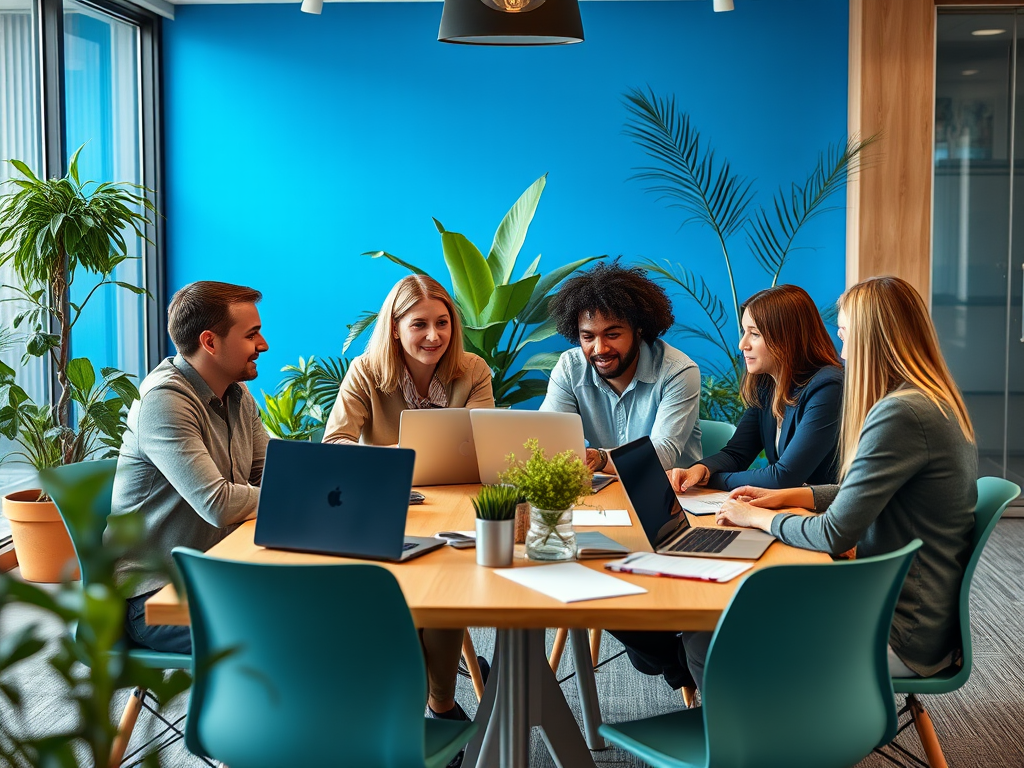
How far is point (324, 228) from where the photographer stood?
227 inches

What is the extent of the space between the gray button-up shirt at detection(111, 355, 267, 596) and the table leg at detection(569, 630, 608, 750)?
0.95 m

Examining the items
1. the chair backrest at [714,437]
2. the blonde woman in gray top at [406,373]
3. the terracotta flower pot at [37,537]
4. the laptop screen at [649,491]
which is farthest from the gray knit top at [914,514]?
the terracotta flower pot at [37,537]

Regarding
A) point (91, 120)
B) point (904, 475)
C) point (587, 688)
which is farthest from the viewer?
point (91, 120)

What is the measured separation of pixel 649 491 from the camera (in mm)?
2168

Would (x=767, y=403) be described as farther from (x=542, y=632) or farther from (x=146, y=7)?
(x=146, y=7)

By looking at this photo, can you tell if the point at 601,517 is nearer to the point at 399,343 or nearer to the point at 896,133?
the point at 399,343

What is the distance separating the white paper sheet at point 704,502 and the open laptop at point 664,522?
181 millimetres

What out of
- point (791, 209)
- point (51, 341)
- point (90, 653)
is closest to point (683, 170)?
point (791, 209)

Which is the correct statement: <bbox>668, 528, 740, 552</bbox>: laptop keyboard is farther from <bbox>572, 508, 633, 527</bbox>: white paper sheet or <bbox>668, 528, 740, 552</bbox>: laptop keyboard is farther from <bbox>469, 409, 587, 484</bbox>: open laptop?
<bbox>469, 409, 587, 484</bbox>: open laptop

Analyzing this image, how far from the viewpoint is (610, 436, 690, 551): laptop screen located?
2.08 metres

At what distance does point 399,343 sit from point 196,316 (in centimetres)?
84

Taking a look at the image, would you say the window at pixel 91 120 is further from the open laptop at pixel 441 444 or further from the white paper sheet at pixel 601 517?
the white paper sheet at pixel 601 517

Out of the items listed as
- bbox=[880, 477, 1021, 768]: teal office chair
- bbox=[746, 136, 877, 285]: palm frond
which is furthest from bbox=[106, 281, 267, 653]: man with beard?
bbox=[746, 136, 877, 285]: palm frond

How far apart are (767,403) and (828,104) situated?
122 inches
